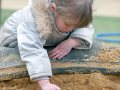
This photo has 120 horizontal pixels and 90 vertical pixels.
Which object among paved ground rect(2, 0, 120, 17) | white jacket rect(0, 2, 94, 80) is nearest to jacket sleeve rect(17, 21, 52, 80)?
white jacket rect(0, 2, 94, 80)

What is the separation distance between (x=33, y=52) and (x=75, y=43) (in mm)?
380

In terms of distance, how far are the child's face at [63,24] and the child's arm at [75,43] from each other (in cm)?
17

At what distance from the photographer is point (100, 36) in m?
4.85

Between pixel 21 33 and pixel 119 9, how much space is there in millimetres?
5662

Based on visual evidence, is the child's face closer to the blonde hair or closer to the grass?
the blonde hair

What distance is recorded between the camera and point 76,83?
80.2 inches

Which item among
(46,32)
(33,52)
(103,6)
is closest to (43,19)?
(46,32)

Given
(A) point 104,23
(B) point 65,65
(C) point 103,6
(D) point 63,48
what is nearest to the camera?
(B) point 65,65

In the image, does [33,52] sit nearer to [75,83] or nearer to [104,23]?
[75,83]

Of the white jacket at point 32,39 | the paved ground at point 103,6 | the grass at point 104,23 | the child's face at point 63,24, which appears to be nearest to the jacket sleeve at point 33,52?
the white jacket at point 32,39

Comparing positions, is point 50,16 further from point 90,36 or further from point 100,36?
point 100,36

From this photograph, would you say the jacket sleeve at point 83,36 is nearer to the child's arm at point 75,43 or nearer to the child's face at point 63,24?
the child's arm at point 75,43

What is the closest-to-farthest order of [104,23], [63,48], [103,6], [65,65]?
1. [65,65]
2. [63,48]
3. [104,23]
4. [103,6]

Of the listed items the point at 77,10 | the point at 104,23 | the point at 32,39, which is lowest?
the point at 104,23
